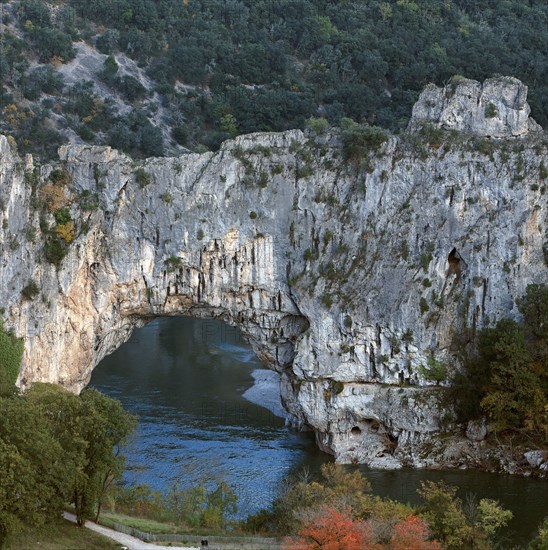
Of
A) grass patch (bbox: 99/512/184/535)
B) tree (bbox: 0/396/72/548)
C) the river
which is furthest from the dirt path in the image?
the river

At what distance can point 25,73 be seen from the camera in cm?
6372

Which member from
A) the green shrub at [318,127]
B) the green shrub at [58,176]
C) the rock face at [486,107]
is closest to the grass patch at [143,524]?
the green shrub at [58,176]

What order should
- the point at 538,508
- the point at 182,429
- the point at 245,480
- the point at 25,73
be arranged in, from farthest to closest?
the point at 25,73
the point at 182,429
the point at 245,480
the point at 538,508

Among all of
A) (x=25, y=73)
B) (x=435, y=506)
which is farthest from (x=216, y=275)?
(x=25, y=73)

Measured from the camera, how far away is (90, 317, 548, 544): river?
35.8 meters

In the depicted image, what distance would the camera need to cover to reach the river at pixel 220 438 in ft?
117

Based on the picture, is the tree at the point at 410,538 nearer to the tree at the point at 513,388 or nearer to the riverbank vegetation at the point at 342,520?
the riverbank vegetation at the point at 342,520

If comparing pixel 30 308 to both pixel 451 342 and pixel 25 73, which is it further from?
pixel 25 73

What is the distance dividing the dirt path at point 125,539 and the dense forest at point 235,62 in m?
36.4

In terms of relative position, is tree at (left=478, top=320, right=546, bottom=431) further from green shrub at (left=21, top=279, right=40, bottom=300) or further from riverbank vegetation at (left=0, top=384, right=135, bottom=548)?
green shrub at (left=21, top=279, right=40, bottom=300)

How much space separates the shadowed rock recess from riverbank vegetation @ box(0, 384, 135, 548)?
12108 mm

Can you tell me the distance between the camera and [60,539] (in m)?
26.2

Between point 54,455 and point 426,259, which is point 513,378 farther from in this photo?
point 54,455

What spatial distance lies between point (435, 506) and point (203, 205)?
18917mm
